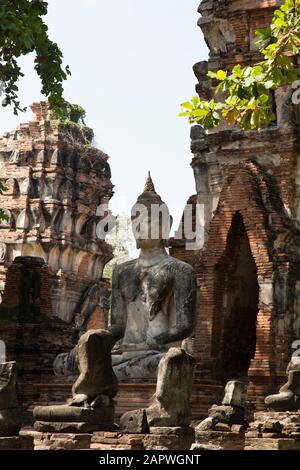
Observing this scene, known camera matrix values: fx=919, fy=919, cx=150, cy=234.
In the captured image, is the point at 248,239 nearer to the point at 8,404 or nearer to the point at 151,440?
the point at 151,440

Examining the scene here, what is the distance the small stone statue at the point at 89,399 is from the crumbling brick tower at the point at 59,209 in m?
21.9

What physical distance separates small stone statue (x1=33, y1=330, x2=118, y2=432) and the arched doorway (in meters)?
5.96

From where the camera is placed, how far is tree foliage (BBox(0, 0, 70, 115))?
11953mm

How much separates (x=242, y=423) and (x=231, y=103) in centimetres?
336

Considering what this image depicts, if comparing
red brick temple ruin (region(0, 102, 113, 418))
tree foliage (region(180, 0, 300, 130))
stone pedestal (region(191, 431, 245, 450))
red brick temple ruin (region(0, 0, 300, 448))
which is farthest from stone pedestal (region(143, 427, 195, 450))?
red brick temple ruin (region(0, 102, 113, 418))

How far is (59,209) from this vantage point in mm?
32312

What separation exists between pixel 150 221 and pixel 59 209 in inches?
754

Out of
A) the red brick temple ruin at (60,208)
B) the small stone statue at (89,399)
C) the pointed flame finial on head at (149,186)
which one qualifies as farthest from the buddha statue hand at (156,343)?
the red brick temple ruin at (60,208)

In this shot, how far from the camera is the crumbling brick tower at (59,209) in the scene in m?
31.9

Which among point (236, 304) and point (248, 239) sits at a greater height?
point (248, 239)

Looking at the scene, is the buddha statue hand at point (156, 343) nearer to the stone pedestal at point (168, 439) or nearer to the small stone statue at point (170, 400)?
the small stone statue at point (170, 400)

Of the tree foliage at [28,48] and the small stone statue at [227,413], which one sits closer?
the small stone statue at [227,413]

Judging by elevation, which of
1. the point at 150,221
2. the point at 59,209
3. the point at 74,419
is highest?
the point at 59,209

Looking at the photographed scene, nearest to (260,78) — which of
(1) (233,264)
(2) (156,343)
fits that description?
(2) (156,343)
